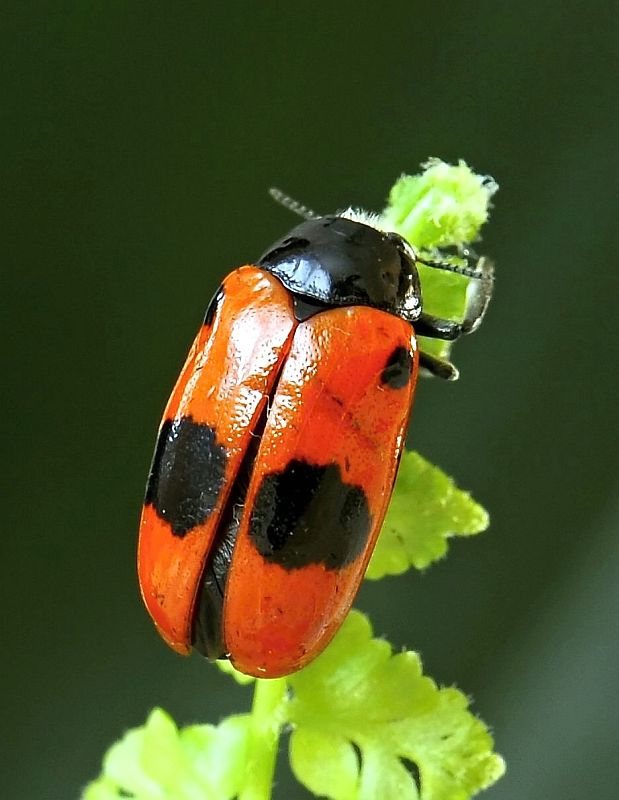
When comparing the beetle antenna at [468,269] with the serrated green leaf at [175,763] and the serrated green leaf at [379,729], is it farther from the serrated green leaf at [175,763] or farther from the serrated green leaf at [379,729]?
the serrated green leaf at [175,763]

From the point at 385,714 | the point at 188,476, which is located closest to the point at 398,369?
the point at 188,476

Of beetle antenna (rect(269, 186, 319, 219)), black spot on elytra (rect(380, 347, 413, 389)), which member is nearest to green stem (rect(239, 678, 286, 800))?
black spot on elytra (rect(380, 347, 413, 389))

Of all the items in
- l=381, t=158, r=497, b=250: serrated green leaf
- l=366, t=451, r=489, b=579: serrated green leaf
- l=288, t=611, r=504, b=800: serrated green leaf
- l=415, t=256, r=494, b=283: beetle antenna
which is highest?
l=381, t=158, r=497, b=250: serrated green leaf

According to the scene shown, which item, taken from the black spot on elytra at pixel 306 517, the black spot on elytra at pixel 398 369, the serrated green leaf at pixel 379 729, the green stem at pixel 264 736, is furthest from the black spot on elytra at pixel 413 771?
the black spot on elytra at pixel 398 369

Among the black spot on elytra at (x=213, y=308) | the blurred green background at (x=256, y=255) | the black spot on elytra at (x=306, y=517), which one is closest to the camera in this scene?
the black spot on elytra at (x=306, y=517)

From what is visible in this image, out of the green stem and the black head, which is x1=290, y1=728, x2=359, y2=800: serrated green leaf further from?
the black head

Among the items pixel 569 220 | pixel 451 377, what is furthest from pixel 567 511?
pixel 451 377

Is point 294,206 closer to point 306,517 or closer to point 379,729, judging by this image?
point 306,517

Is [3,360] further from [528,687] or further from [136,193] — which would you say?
[528,687]
